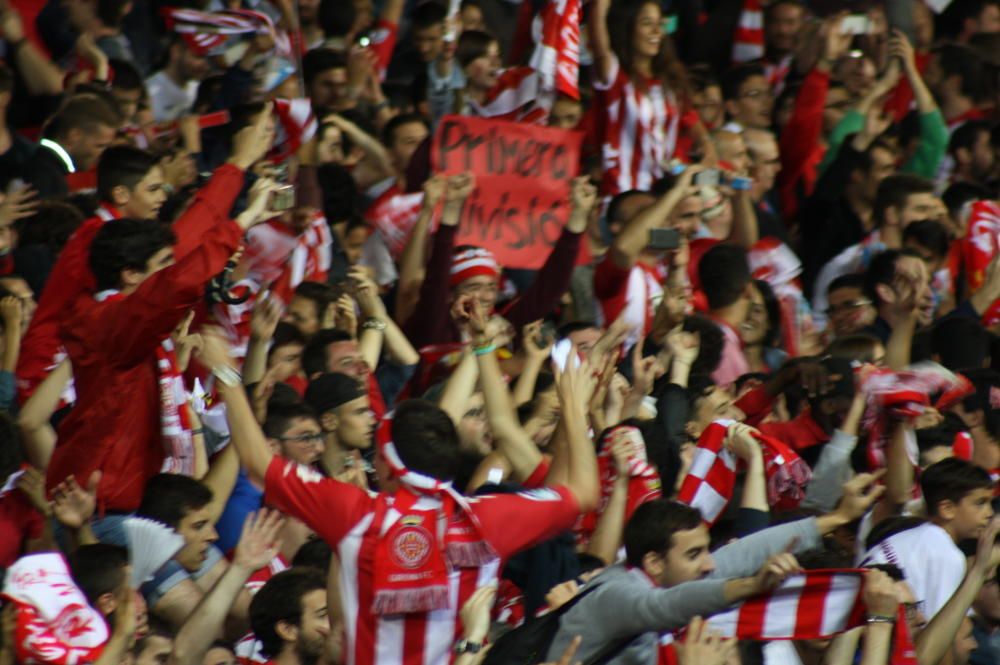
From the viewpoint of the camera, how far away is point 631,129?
10.3 meters

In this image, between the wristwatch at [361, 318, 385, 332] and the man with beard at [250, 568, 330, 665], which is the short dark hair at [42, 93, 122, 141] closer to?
the wristwatch at [361, 318, 385, 332]

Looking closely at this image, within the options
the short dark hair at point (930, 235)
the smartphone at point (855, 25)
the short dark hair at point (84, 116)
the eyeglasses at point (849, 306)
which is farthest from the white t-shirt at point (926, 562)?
the smartphone at point (855, 25)

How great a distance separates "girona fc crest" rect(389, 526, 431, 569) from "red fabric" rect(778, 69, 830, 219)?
21.0 feet

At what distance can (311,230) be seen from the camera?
857 cm

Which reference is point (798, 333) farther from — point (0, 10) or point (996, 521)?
point (0, 10)

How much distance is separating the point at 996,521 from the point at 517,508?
1.73m

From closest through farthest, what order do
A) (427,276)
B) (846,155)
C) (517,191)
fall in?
(427,276)
(517,191)
(846,155)

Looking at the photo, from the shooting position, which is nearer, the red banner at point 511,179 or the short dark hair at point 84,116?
the short dark hair at point 84,116

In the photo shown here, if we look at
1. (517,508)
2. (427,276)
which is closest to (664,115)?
(427,276)

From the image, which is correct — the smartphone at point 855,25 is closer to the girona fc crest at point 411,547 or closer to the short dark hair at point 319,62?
the short dark hair at point 319,62

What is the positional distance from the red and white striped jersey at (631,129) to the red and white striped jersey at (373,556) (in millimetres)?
5005

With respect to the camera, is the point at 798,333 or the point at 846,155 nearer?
the point at 798,333

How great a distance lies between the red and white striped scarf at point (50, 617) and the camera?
491 centimetres

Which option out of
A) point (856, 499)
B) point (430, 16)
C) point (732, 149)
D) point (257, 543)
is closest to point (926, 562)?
point (856, 499)
